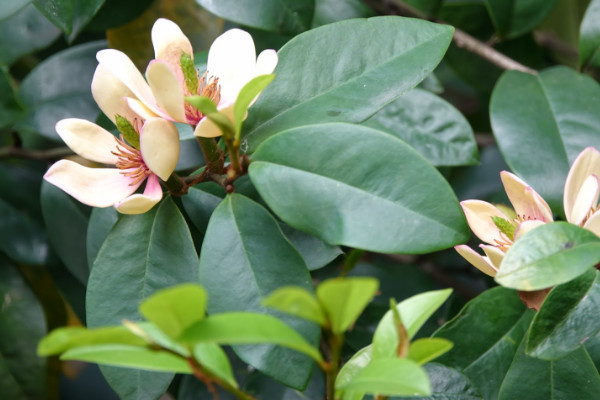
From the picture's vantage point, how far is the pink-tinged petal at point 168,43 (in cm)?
62

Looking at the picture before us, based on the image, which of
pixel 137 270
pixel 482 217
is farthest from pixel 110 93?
pixel 482 217

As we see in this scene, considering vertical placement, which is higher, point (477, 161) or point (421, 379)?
point (421, 379)

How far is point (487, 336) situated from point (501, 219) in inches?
5.2

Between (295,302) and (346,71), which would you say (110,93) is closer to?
(346,71)

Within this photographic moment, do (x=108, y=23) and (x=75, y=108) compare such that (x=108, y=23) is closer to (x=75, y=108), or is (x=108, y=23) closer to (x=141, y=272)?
(x=75, y=108)

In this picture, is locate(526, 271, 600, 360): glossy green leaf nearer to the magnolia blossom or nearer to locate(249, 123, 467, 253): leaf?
locate(249, 123, 467, 253): leaf

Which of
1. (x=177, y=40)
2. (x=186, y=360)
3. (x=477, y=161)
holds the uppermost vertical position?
(x=177, y=40)

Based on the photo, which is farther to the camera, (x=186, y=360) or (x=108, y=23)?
(x=108, y=23)

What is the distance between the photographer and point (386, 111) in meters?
0.89

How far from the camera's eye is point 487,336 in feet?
2.16

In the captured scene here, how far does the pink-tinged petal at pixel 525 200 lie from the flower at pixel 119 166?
31 centimetres

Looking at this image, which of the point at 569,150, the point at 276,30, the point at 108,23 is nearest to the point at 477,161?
the point at 569,150

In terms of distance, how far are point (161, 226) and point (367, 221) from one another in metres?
0.20

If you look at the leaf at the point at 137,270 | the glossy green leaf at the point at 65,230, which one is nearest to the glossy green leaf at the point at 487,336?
the leaf at the point at 137,270
